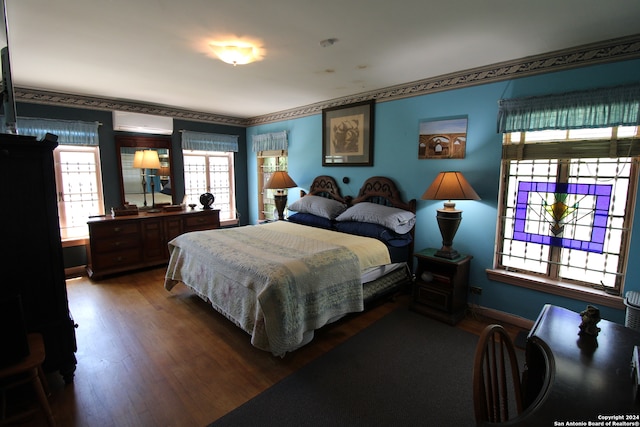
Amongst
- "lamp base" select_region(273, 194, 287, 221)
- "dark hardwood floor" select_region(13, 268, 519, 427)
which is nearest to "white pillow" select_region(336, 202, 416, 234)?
"dark hardwood floor" select_region(13, 268, 519, 427)

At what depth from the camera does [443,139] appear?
10.8 ft

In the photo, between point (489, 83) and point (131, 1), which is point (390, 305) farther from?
point (131, 1)

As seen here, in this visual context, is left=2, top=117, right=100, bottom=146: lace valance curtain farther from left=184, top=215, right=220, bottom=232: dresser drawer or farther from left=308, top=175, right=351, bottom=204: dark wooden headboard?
left=308, top=175, right=351, bottom=204: dark wooden headboard

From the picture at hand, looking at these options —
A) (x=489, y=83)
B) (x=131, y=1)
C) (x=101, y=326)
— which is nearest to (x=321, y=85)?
(x=489, y=83)

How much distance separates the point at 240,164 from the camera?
594 centimetres

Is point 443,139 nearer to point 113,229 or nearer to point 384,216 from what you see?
point 384,216

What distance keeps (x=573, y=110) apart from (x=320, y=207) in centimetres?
278

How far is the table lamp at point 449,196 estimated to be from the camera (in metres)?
2.82

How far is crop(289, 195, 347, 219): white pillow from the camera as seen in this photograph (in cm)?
407

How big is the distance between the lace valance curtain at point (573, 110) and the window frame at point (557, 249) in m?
0.15

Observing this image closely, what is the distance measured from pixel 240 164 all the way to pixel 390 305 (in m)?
4.02

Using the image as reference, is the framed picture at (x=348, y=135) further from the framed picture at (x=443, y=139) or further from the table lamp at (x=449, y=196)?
the table lamp at (x=449, y=196)

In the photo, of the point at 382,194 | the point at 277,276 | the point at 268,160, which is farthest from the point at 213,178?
the point at 277,276

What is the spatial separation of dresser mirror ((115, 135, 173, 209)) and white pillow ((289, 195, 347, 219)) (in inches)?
88.9
